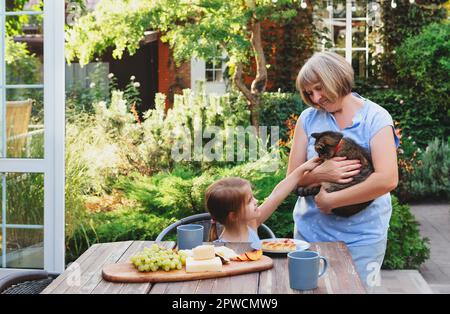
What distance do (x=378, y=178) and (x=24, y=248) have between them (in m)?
2.87

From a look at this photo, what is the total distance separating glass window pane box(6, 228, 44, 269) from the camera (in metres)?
4.89

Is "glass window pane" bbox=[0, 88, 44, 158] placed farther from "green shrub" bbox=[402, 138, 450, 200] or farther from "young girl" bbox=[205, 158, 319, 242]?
"green shrub" bbox=[402, 138, 450, 200]

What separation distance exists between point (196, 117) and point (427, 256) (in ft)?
11.2

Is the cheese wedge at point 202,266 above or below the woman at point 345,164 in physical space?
below

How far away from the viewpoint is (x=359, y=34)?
1165 centimetres

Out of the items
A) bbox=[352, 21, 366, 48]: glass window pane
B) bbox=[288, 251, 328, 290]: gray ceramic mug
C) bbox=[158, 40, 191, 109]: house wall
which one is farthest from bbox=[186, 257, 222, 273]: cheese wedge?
bbox=[158, 40, 191, 109]: house wall

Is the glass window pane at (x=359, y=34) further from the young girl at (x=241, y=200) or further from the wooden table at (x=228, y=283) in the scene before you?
the wooden table at (x=228, y=283)

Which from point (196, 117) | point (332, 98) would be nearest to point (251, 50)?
point (196, 117)

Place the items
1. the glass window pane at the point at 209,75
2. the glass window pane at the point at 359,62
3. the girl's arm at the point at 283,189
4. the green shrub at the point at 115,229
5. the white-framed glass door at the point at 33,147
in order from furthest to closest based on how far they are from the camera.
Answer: the glass window pane at the point at 209,75
the glass window pane at the point at 359,62
the green shrub at the point at 115,229
the white-framed glass door at the point at 33,147
the girl's arm at the point at 283,189

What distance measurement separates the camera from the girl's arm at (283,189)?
2.90 metres

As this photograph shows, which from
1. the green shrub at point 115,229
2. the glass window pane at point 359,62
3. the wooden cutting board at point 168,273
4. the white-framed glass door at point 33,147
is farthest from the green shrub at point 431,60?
the wooden cutting board at point 168,273

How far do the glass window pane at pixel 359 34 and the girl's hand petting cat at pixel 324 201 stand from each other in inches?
355
